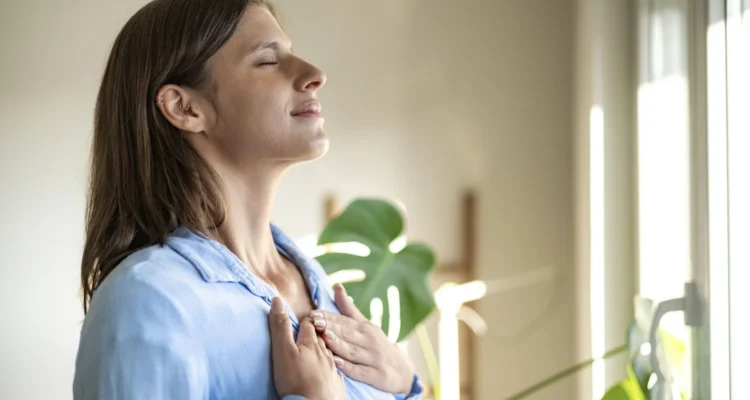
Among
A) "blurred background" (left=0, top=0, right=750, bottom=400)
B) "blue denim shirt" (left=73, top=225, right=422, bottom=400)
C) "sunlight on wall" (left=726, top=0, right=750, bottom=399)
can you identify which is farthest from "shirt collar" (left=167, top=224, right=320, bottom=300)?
"blurred background" (left=0, top=0, right=750, bottom=400)

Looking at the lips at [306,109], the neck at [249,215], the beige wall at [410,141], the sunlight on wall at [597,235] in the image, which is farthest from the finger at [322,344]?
the beige wall at [410,141]

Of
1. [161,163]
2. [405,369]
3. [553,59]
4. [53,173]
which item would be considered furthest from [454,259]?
[161,163]

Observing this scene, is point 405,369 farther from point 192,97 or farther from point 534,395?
point 534,395

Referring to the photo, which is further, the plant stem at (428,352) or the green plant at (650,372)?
the plant stem at (428,352)

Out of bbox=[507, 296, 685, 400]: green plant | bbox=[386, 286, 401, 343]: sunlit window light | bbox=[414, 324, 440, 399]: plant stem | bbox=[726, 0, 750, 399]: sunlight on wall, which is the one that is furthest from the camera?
bbox=[414, 324, 440, 399]: plant stem

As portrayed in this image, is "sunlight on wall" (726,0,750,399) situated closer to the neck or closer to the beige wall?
the neck

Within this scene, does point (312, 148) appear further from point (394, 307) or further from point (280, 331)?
point (394, 307)

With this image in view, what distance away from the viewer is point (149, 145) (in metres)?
1.11

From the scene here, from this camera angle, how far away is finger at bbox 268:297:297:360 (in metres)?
1.02

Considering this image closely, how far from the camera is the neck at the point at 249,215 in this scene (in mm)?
1164

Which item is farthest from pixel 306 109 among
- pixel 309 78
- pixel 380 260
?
pixel 380 260

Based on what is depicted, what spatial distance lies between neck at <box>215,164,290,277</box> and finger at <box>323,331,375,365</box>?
15 centimetres

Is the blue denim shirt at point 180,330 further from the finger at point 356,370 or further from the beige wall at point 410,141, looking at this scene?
the beige wall at point 410,141

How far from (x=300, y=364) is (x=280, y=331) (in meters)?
0.05
